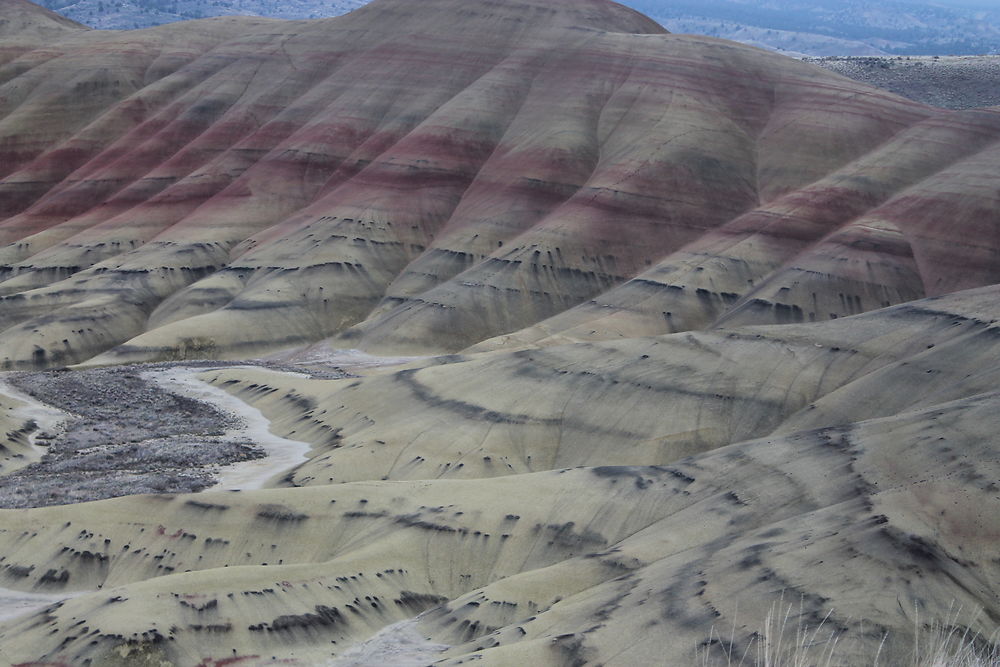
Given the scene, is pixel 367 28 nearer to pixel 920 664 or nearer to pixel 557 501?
pixel 557 501

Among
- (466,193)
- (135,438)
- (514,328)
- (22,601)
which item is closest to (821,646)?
(22,601)

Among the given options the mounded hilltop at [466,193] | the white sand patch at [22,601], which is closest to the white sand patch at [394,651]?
the white sand patch at [22,601]

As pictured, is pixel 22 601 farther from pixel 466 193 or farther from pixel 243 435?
pixel 466 193

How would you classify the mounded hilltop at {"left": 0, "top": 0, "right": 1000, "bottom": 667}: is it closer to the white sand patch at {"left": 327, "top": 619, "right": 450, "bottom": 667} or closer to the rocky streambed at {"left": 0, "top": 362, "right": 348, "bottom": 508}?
the white sand patch at {"left": 327, "top": 619, "right": 450, "bottom": 667}

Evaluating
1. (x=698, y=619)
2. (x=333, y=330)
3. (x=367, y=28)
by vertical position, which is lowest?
(x=333, y=330)

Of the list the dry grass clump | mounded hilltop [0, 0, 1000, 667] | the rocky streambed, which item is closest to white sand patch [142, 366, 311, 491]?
the rocky streambed

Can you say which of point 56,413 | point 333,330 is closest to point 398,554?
point 56,413

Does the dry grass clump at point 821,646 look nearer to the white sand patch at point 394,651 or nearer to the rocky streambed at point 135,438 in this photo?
the white sand patch at point 394,651
